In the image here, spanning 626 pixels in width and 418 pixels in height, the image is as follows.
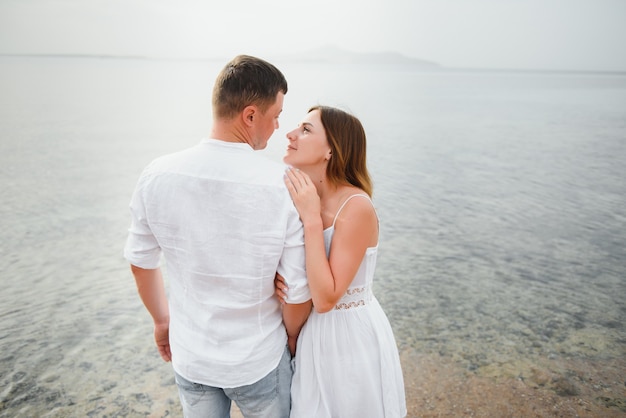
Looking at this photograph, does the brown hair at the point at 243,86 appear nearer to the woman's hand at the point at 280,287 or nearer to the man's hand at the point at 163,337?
the woman's hand at the point at 280,287

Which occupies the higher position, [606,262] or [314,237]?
[314,237]

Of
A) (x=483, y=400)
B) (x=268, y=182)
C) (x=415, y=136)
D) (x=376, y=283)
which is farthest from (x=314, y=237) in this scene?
(x=415, y=136)

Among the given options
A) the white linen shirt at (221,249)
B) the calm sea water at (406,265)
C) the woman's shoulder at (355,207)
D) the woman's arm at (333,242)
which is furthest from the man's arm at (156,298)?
the calm sea water at (406,265)

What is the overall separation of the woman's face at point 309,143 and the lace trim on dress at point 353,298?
0.63 m

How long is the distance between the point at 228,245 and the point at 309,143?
2.51 feet

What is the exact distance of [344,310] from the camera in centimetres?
221

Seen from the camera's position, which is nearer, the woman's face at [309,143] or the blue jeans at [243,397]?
the blue jeans at [243,397]

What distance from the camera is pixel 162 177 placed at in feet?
5.43

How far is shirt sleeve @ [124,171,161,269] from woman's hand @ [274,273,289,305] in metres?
0.50

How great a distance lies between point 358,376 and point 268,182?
1.07 m

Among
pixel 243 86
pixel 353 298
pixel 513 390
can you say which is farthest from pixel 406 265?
pixel 243 86

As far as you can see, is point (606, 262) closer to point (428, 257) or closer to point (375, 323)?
point (428, 257)

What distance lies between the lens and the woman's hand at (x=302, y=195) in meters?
1.71

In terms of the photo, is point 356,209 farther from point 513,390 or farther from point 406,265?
point 406,265
